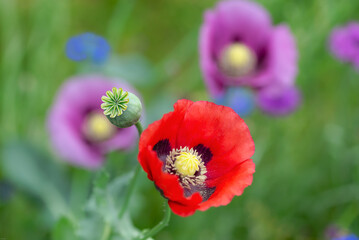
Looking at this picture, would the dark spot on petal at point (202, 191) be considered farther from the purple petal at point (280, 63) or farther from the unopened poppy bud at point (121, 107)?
the purple petal at point (280, 63)

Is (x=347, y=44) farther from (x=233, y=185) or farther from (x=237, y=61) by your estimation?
(x=233, y=185)

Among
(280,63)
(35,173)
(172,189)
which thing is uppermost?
(280,63)

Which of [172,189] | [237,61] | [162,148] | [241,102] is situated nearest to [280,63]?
[237,61]

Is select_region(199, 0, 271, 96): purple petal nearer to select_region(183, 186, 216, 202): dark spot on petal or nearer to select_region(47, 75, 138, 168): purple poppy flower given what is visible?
select_region(47, 75, 138, 168): purple poppy flower

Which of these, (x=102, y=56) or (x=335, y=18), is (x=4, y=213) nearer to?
(x=102, y=56)

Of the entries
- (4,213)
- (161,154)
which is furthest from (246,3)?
(4,213)

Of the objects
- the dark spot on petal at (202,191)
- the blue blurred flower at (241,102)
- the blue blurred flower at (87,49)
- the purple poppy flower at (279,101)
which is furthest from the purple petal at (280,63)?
the dark spot on petal at (202,191)

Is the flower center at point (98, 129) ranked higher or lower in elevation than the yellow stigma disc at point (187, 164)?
higher
